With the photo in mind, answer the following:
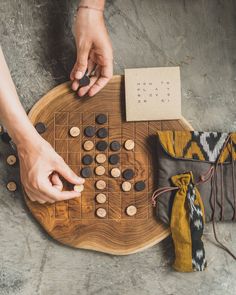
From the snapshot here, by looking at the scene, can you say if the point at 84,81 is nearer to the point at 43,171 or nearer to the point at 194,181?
the point at 43,171

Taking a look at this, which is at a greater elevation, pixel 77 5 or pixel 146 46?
pixel 77 5

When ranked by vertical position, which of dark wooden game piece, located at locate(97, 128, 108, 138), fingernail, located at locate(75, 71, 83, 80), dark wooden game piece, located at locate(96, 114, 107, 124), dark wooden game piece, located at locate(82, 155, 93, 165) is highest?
fingernail, located at locate(75, 71, 83, 80)

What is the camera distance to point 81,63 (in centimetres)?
136

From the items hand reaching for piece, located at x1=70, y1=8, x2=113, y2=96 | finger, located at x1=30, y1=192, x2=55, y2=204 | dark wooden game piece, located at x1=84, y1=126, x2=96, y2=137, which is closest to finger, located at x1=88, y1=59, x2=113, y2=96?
hand reaching for piece, located at x1=70, y1=8, x2=113, y2=96

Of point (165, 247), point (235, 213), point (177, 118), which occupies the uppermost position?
point (177, 118)

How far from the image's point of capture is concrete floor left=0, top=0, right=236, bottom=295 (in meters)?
1.43

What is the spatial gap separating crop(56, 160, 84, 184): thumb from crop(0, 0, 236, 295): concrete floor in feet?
0.67

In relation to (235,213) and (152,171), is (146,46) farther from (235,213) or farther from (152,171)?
(235,213)

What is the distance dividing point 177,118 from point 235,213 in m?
0.33

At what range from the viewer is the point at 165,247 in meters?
1.43

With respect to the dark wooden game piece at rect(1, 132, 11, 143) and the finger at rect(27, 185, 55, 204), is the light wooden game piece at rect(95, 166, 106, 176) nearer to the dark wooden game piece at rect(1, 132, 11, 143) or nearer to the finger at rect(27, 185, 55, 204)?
the finger at rect(27, 185, 55, 204)

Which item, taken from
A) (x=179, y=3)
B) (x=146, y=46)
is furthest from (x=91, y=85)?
(x=179, y=3)

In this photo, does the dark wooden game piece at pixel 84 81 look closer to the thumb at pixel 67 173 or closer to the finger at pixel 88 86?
the finger at pixel 88 86

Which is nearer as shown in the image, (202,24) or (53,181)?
(53,181)
